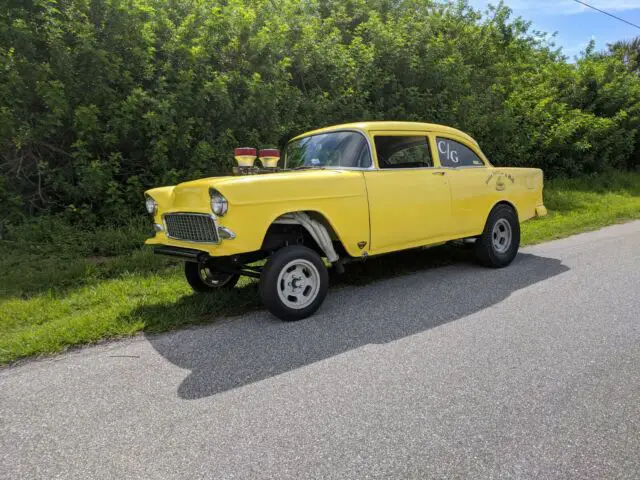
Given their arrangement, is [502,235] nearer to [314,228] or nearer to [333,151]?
[333,151]

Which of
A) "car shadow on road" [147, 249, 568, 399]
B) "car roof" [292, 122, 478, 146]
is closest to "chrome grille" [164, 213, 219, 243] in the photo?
"car shadow on road" [147, 249, 568, 399]

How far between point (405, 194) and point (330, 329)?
74.0 inches

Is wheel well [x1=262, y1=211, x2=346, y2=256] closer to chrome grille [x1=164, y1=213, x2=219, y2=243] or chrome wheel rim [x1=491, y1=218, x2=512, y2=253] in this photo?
chrome grille [x1=164, y1=213, x2=219, y2=243]

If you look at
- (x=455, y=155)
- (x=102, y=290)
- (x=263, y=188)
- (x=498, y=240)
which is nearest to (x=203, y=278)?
(x=102, y=290)

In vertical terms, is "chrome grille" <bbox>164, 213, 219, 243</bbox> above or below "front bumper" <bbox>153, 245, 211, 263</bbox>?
above

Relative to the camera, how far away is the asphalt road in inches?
90.0

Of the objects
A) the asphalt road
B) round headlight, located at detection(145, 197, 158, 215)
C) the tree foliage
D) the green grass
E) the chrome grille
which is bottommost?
the asphalt road

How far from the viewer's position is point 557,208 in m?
12.1

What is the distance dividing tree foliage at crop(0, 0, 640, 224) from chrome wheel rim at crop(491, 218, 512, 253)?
423cm

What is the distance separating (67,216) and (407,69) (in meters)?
7.95

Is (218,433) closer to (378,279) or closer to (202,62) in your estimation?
(378,279)

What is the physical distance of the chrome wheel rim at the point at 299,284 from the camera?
427cm

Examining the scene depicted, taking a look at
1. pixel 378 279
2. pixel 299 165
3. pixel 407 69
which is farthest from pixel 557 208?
pixel 299 165

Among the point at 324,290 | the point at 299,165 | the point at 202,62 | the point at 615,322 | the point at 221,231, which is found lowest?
the point at 615,322
